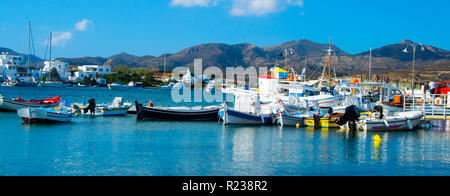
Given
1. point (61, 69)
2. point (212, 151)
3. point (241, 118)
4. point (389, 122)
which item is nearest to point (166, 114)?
point (241, 118)

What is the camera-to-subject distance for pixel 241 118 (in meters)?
32.4

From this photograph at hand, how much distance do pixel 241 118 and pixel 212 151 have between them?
12.0 metres

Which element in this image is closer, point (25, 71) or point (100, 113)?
point (100, 113)

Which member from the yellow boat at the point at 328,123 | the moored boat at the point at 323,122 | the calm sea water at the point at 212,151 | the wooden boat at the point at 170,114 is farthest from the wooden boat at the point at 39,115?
the yellow boat at the point at 328,123

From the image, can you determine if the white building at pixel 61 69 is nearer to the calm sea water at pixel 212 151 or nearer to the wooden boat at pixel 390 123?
the calm sea water at pixel 212 151

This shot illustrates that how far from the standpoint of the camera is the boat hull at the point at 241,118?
32375 millimetres

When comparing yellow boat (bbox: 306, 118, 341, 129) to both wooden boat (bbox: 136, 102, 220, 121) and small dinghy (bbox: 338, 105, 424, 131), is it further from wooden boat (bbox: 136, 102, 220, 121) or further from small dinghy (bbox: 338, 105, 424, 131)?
wooden boat (bbox: 136, 102, 220, 121)

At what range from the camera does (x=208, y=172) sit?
16.0 metres

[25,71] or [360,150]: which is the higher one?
[25,71]

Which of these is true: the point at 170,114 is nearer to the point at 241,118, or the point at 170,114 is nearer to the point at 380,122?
the point at 241,118
